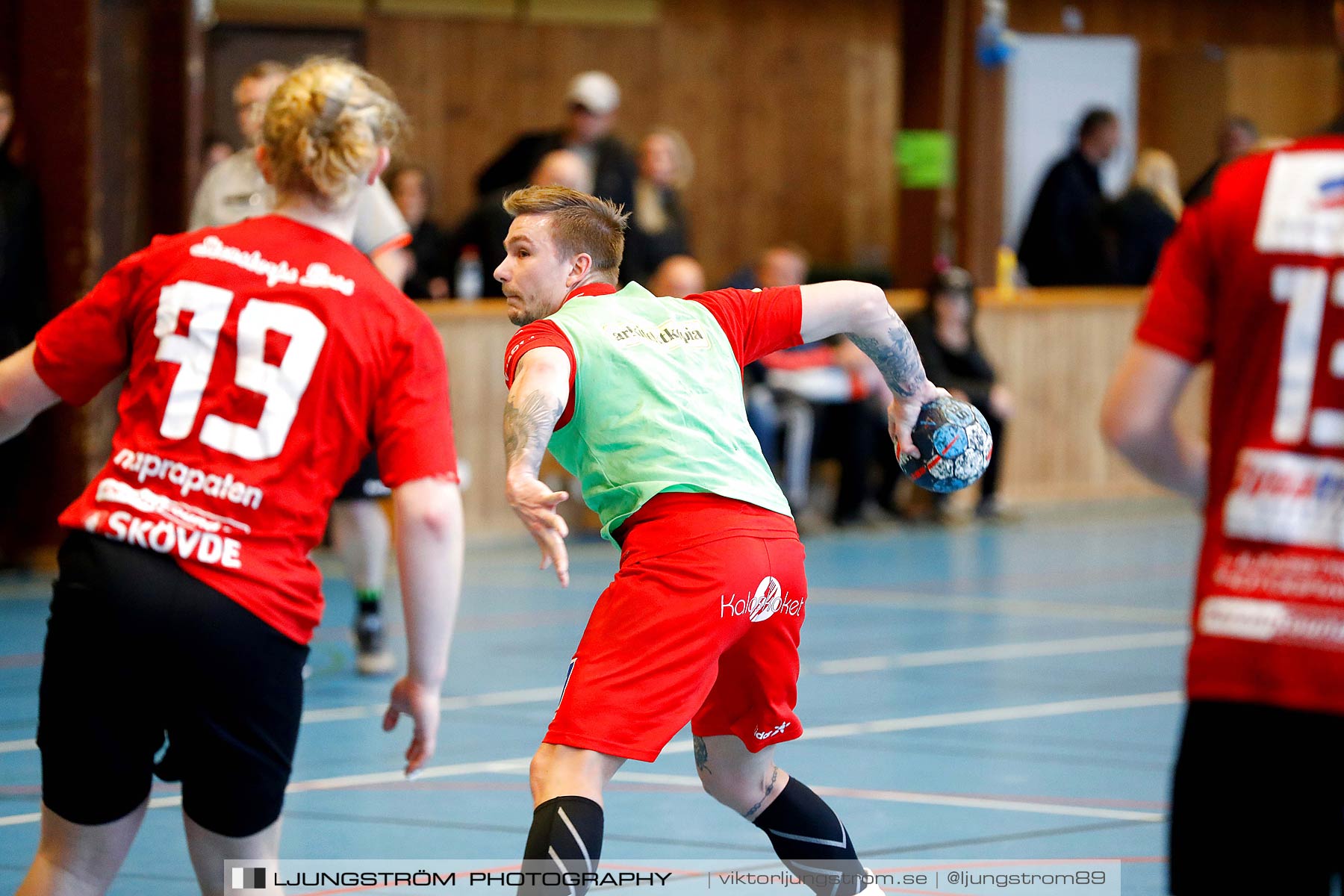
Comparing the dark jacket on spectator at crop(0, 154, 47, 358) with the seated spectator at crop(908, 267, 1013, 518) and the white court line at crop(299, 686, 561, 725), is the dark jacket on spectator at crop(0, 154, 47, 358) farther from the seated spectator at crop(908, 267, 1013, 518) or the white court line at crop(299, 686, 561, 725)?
the seated spectator at crop(908, 267, 1013, 518)

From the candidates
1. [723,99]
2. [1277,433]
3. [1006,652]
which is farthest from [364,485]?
[723,99]

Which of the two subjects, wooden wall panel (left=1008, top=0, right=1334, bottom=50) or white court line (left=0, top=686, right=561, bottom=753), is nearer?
white court line (left=0, top=686, right=561, bottom=753)

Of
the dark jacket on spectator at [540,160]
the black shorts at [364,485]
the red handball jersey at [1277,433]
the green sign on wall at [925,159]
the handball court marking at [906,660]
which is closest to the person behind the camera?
the red handball jersey at [1277,433]

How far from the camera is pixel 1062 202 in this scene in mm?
13914

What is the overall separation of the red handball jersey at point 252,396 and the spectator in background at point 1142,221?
11.4 meters

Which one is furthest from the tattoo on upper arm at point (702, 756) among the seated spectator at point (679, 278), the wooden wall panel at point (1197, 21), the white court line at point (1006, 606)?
the wooden wall panel at point (1197, 21)

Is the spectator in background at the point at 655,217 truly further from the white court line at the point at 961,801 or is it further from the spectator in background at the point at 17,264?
the white court line at the point at 961,801

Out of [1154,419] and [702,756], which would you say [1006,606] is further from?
[1154,419]

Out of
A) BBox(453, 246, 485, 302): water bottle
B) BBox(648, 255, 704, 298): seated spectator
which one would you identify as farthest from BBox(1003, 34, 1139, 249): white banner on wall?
BBox(648, 255, 704, 298): seated spectator

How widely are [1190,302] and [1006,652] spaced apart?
5.77 metres

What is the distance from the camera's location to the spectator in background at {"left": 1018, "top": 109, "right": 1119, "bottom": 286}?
13.6 metres

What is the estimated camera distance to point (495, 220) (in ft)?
36.0

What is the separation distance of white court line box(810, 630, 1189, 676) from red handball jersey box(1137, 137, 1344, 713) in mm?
5199

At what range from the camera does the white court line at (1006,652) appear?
25.4ft
